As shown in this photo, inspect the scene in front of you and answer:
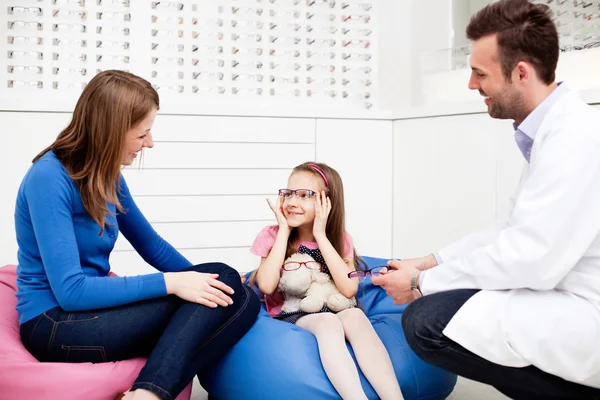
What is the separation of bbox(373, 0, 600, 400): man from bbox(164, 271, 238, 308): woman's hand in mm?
494

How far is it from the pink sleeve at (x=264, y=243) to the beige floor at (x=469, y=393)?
0.49 meters

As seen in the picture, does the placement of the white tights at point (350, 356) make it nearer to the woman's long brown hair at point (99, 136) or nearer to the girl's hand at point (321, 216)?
the girl's hand at point (321, 216)

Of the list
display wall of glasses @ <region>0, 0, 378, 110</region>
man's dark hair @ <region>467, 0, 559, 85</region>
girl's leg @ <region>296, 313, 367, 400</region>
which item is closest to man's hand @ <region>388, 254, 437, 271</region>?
girl's leg @ <region>296, 313, 367, 400</region>

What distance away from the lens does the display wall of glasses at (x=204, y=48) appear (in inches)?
122

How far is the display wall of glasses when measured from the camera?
311 centimetres

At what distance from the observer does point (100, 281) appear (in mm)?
1752

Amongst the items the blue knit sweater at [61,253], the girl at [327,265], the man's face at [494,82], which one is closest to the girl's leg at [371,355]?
the girl at [327,265]

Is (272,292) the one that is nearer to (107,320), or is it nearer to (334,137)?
(107,320)

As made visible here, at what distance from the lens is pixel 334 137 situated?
3408mm

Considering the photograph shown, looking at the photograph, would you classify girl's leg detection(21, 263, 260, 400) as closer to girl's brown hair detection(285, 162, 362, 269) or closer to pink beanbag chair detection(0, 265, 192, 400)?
pink beanbag chair detection(0, 265, 192, 400)

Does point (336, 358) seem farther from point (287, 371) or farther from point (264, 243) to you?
point (264, 243)

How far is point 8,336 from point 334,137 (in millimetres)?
1953

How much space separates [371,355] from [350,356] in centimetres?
6

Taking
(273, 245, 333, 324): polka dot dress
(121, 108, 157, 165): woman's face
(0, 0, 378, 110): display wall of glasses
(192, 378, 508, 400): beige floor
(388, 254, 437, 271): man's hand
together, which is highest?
(0, 0, 378, 110): display wall of glasses
